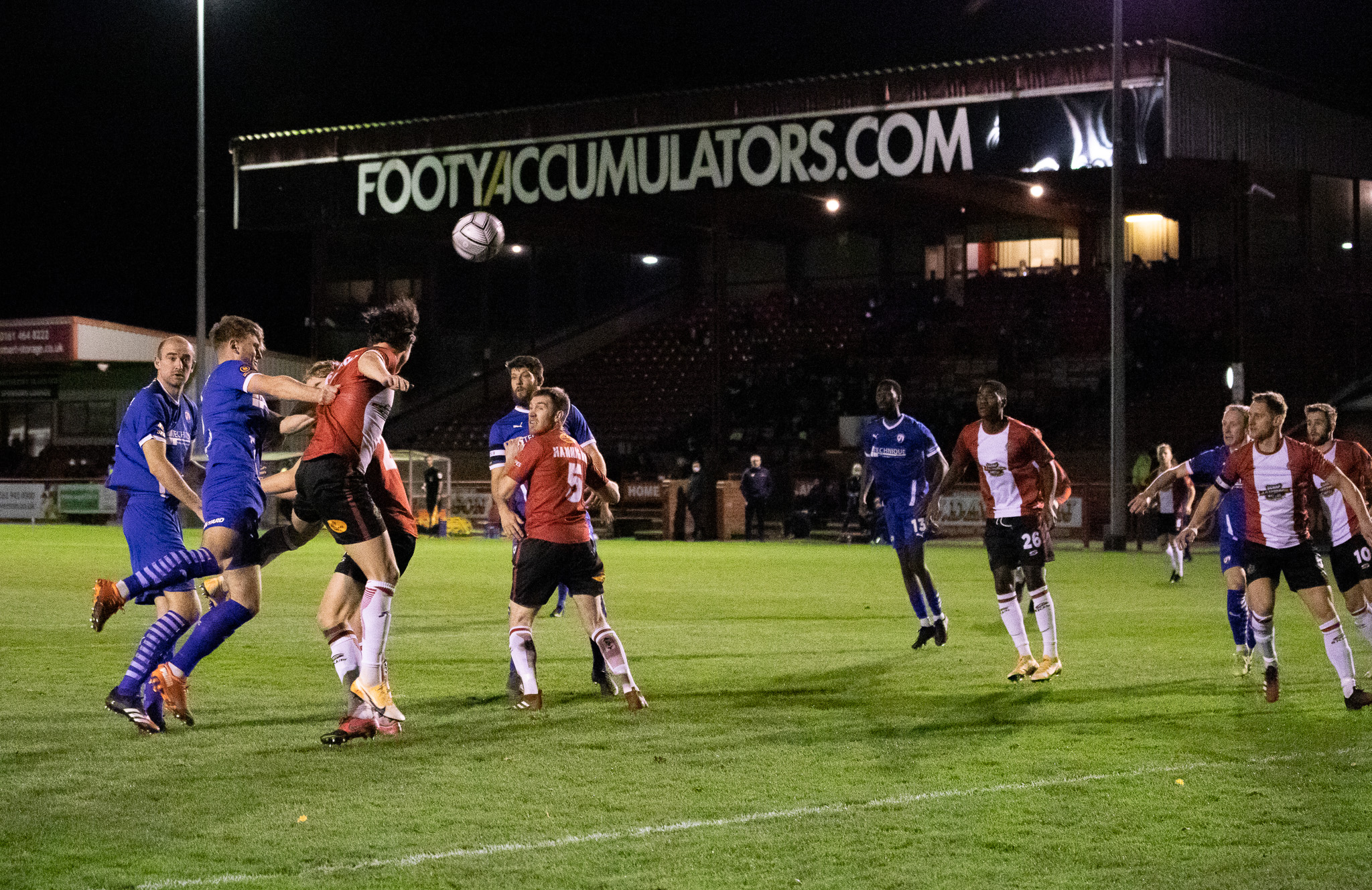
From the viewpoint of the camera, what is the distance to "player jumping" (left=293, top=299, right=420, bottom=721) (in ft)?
25.6

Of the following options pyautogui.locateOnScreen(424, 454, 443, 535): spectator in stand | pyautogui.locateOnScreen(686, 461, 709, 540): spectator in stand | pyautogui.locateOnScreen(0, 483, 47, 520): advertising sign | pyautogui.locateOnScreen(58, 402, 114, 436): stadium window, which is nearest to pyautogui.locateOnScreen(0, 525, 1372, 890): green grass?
pyautogui.locateOnScreen(686, 461, 709, 540): spectator in stand

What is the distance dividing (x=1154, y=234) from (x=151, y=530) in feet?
126

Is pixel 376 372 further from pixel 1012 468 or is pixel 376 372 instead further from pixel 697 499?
pixel 697 499

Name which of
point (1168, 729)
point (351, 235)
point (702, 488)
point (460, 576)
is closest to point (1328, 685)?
point (1168, 729)

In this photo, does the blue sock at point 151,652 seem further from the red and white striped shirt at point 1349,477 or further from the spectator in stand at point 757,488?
the spectator in stand at point 757,488

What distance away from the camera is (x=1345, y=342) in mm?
37656

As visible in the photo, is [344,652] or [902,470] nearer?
[344,652]

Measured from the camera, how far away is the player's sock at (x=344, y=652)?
816cm

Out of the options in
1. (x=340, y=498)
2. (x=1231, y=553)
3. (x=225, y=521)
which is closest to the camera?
(x=340, y=498)

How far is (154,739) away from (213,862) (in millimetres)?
2652

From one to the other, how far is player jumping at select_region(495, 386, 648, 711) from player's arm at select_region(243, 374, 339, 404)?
56.2 inches

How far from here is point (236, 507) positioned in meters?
8.11

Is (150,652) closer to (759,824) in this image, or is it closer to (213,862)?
(213,862)

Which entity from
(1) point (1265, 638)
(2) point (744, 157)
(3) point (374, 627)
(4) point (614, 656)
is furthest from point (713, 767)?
(2) point (744, 157)
